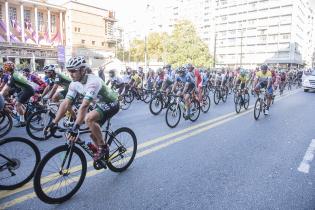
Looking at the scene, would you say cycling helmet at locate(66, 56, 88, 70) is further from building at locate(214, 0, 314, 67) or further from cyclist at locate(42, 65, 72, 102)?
building at locate(214, 0, 314, 67)

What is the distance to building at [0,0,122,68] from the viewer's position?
4281 centimetres

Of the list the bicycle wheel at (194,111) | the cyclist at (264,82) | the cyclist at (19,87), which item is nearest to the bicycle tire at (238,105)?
the cyclist at (264,82)

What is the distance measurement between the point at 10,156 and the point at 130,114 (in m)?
6.55

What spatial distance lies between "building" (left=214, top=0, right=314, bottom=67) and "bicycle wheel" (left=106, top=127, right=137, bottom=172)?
75547mm

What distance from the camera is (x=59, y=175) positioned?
11.8ft

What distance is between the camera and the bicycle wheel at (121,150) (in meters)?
4.32

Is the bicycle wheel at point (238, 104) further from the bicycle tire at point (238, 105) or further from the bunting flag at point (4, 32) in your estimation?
the bunting flag at point (4, 32)

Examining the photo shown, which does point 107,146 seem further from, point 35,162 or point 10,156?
point 10,156

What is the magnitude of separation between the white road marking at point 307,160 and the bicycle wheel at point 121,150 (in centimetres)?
295

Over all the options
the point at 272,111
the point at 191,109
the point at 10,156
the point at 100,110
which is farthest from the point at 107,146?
the point at 272,111

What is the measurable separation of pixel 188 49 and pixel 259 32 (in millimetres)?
52192

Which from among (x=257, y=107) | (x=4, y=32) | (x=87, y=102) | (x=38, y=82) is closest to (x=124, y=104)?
(x=38, y=82)

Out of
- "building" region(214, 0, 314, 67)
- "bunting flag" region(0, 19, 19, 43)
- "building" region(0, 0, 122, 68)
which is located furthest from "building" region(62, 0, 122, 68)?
"building" region(214, 0, 314, 67)

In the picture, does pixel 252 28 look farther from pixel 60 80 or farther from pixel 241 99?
pixel 60 80
